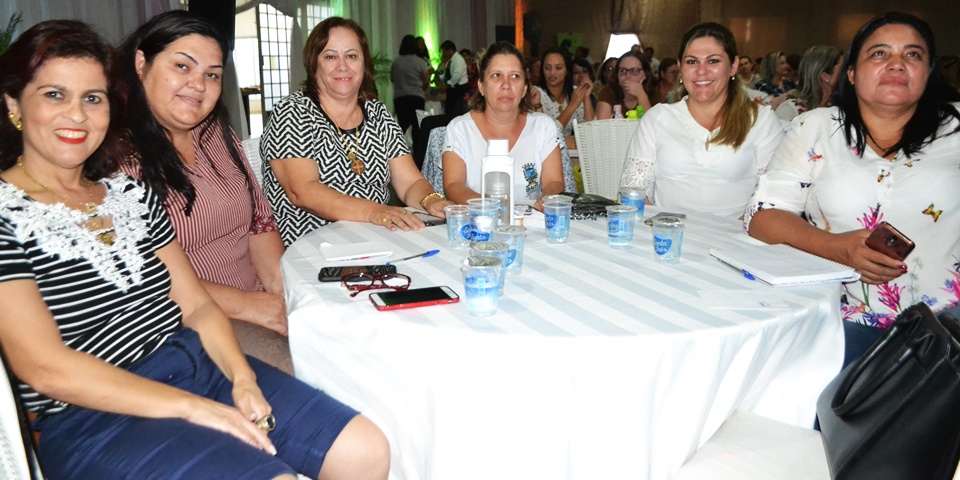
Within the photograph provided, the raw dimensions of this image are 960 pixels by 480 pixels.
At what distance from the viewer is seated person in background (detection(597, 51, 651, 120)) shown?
5.83m

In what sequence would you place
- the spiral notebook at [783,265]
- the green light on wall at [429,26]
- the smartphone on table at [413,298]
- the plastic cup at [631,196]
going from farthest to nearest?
1. the green light on wall at [429,26]
2. the plastic cup at [631,196]
3. the spiral notebook at [783,265]
4. the smartphone on table at [413,298]

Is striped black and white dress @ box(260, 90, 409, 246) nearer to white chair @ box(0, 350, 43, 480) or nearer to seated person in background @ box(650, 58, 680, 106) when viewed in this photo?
white chair @ box(0, 350, 43, 480)

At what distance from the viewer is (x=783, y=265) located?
167 cm

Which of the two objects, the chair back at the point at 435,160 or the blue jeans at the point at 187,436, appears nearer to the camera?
the blue jeans at the point at 187,436

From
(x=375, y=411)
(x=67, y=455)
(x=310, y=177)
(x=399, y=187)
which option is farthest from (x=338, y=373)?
(x=399, y=187)

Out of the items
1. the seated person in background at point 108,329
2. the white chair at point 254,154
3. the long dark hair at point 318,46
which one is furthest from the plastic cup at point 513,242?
the white chair at point 254,154

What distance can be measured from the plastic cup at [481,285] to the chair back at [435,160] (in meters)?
2.12

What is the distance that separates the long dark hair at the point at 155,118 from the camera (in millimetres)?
1994

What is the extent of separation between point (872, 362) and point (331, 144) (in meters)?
2.00

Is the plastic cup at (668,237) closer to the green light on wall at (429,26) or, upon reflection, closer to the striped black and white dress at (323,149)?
the striped black and white dress at (323,149)

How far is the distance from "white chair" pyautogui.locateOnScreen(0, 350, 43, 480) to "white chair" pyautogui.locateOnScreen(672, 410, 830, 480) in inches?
45.3

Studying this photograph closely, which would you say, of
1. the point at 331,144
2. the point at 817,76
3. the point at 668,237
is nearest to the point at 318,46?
the point at 331,144

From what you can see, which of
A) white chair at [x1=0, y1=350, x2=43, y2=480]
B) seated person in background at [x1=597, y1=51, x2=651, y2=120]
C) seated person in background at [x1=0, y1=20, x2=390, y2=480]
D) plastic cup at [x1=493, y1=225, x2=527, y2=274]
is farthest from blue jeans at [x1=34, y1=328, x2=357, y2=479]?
seated person in background at [x1=597, y1=51, x2=651, y2=120]

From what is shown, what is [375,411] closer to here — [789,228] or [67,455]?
[67,455]
